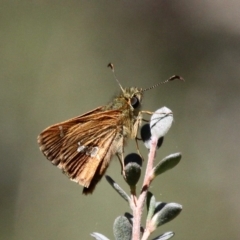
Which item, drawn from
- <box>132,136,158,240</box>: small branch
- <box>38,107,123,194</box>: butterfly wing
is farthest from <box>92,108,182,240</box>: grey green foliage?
<box>38,107,123,194</box>: butterfly wing

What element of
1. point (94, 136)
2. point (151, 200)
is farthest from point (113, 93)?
point (151, 200)

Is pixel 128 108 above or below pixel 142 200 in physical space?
above

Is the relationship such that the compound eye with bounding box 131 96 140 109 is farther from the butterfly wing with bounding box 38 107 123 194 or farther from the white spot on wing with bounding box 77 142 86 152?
the white spot on wing with bounding box 77 142 86 152

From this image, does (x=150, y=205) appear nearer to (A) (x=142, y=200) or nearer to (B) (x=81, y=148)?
(A) (x=142, y=200)

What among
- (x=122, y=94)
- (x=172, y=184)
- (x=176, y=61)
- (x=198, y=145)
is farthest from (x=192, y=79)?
(x=122, y=94)

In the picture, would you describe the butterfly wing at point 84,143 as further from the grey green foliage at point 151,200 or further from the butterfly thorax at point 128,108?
the grey green foliage at point 151,200

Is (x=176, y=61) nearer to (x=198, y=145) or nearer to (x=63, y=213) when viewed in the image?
(x=198, y=145)

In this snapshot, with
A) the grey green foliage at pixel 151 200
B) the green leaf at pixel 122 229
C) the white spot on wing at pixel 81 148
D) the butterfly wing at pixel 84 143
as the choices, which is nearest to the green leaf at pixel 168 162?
the grey green foliage at pixel 151 200
